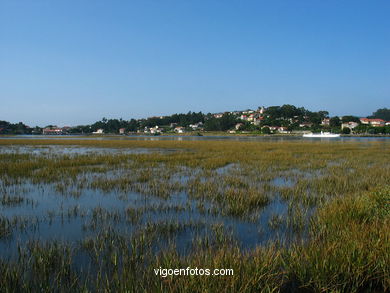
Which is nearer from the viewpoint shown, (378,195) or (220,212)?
(378,195)

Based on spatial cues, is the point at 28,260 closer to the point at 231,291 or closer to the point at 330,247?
the point at 231,291

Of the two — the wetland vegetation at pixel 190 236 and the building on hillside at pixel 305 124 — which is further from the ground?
the building on hillside at pixel 305 124

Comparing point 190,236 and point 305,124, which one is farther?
point 305,124

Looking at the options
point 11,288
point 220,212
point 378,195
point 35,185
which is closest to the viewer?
point 11,288

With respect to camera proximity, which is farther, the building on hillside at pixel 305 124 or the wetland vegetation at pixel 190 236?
the building on hillside at pixel 305 124

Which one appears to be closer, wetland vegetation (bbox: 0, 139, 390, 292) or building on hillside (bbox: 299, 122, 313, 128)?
wetland vegetation (bbox: 0, 139, 390, 292)

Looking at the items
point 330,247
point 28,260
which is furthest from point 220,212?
point 28,260

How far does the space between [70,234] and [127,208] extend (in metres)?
2.29

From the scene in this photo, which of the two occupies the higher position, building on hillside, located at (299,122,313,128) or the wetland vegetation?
building on hillside, located at (299,122,313,128)

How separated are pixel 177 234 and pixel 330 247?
11.5 feet

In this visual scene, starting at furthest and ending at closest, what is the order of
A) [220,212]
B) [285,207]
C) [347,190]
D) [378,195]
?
1. [347,190]
2. [285,207]
3. [220,212]
4. [378,195]

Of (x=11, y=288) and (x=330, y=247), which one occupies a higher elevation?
(x=330, y=247)

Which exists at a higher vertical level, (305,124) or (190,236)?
(305,124)

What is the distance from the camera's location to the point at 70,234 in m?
6.51
